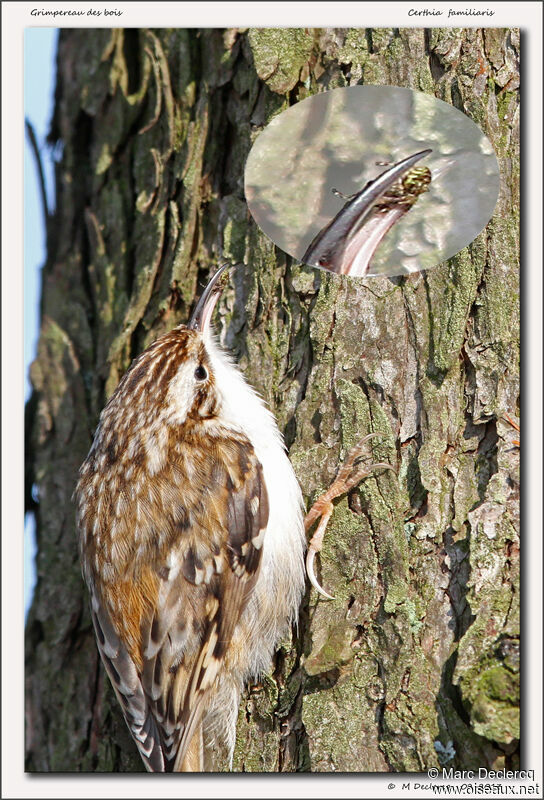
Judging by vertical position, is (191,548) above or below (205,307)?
below

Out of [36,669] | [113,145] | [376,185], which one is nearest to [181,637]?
[36,669]

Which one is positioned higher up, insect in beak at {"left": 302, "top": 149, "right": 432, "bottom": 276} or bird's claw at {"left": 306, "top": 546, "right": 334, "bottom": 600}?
insect in beak at {"left": 302, "top": 149, "right": 432, "bottom": 276}

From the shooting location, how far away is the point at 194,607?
191 cm

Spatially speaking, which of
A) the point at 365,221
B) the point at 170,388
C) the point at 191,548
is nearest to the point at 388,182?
the point at 365,221

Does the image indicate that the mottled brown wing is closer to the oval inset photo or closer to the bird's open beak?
the bird's open beak

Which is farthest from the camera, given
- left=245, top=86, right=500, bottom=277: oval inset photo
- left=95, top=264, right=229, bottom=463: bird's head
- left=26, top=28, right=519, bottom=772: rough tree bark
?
left=95, top=264, right=229, bottom=463: bird's head

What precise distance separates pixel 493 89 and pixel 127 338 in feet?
4.06

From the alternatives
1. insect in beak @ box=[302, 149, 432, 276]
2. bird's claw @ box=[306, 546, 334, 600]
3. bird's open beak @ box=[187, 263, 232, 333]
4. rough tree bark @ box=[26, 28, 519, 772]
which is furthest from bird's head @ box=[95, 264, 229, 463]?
bird's claw @ box=[306, 546, 334, 600]

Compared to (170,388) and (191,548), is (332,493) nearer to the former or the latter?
(191,548)

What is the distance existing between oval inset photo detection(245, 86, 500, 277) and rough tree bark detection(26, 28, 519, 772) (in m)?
0.04

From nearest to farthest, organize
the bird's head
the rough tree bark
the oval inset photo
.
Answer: the rough tree bark → the oval inset photo → the bird's head

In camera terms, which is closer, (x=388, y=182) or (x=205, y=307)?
(x=388, y=182)

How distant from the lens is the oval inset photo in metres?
1.84

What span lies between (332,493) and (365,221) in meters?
0.68
